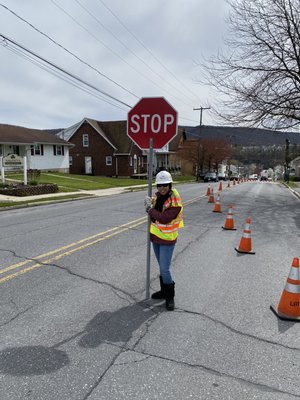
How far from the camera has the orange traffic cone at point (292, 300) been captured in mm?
3930

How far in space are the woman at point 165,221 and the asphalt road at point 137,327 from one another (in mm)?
353

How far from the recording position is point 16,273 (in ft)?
16.8

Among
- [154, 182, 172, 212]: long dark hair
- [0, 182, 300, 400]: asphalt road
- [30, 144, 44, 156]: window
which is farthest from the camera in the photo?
[30, 144, 44, 156]: window

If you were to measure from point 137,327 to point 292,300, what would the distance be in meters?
1.93

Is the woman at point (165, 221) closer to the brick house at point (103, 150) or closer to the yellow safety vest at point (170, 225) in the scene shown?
the yellow safety vest at point (170, 225)

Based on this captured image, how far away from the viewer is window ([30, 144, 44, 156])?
33.5m

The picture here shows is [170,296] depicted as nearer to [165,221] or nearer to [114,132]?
[165,221]

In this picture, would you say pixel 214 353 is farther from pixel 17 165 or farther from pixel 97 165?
pixel 97 165

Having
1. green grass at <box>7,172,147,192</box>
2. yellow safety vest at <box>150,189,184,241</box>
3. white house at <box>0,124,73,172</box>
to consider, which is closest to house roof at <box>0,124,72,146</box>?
white house at <box>0,124,73,172</box>

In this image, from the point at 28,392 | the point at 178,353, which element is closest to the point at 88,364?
the point at 28,392

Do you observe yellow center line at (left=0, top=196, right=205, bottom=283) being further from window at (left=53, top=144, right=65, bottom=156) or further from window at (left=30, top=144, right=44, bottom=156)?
window at (left=53, top=144, right=65, bottom=156)

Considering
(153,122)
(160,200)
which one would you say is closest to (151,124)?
(153,122)

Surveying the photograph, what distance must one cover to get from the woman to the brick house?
3934cm

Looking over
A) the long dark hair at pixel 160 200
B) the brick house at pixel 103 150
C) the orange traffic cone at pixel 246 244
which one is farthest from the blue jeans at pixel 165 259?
the brick house at pixel 103 150
